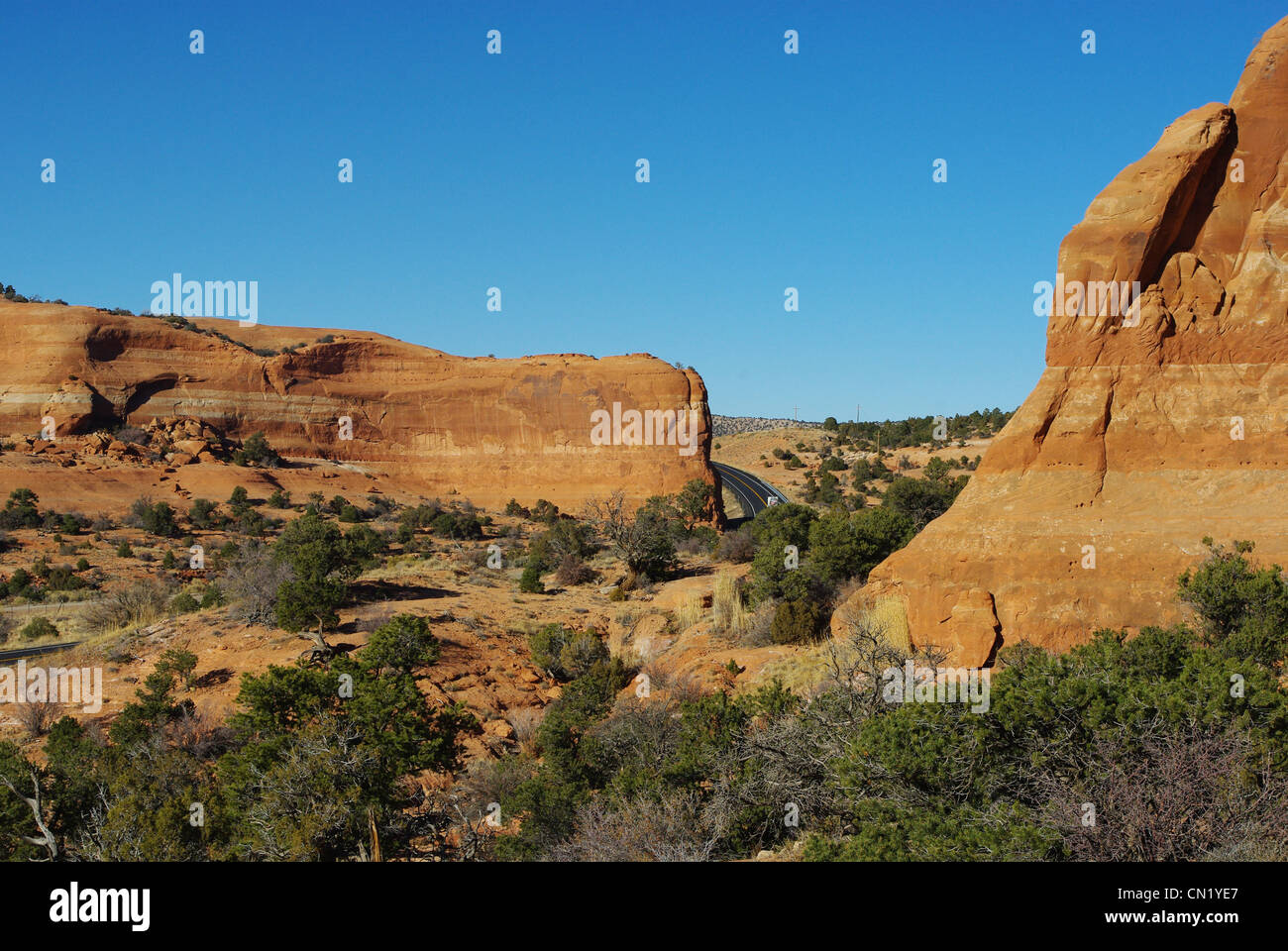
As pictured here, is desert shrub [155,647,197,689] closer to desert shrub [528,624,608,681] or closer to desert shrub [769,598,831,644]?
desert shrub [528,624,608,681]

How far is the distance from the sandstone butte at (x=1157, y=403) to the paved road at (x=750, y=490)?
32791 millimetres

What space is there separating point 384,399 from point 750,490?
27.6 m

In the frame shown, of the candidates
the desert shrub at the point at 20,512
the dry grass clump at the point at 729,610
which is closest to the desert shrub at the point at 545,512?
the desert shrub at the point at 20,512

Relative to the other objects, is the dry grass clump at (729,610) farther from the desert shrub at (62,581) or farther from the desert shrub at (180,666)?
the desert shrub at (62,581)

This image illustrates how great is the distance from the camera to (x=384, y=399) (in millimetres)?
65188

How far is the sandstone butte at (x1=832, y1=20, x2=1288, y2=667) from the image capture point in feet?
50.6

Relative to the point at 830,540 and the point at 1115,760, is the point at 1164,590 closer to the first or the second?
the point at 1115,760

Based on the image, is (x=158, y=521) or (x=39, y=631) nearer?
(x=39, y=631)

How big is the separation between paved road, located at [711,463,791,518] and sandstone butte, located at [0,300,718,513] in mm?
3358

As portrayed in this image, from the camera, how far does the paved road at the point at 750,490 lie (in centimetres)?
5594

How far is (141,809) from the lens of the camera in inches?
486

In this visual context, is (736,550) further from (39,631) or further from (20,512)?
(20,512)

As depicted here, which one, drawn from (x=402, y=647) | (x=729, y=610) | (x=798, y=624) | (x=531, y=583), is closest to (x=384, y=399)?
(x=531, y=583)

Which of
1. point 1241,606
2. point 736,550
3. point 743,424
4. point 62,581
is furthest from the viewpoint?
point 743,424
